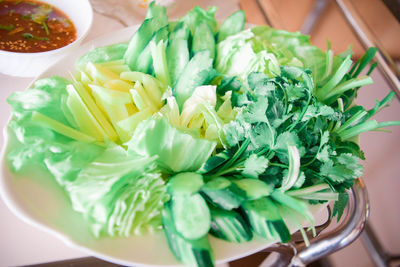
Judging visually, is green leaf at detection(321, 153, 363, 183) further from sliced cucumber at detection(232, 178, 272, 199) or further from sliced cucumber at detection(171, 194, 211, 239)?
sliced cucumber at detection(171, 194, 211, 239)

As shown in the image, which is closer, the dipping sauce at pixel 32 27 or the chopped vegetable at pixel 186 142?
the chopped vegetable at pixel 186 142

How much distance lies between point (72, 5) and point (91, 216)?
1.63 feet

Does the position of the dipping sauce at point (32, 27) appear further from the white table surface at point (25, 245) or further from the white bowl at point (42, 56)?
the white table surface at point (25, 245)

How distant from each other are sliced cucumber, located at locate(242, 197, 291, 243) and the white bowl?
430 millimetres

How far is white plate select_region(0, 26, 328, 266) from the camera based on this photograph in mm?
438

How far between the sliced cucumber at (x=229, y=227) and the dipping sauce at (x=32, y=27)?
467 mm

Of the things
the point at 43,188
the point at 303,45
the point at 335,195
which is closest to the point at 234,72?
the point at 303,45

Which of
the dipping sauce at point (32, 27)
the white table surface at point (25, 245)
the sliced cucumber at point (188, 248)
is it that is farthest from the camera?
the dipping sauce at point (32, 27)

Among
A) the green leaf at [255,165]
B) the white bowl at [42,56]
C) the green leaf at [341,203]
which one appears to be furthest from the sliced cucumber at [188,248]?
the white bowl at [42,56]

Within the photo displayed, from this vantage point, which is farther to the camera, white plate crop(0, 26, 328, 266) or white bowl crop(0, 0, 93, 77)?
white bowl crop(0, 0, 93, 77)

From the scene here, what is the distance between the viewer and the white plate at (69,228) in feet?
1.44

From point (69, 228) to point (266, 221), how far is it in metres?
0.26

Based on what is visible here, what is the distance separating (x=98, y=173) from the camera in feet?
1.50

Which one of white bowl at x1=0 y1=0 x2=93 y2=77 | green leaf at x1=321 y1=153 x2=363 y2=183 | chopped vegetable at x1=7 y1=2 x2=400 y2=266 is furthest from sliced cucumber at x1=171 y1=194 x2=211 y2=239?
white bowl at x1=0 y1=0 x2=93 y2=77
